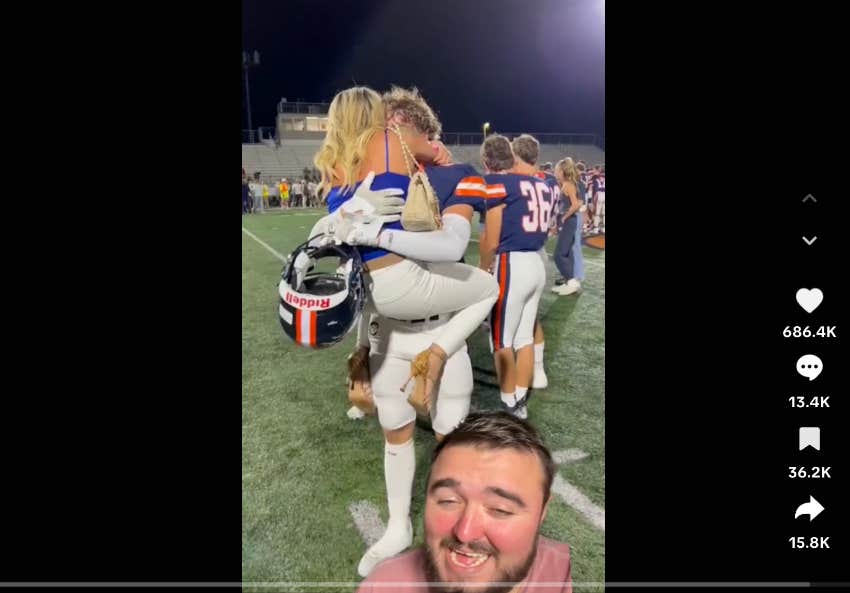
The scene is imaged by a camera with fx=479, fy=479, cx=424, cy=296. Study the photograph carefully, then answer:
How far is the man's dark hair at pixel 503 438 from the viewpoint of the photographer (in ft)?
3.77

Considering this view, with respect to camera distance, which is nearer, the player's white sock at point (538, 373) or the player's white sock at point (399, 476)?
the player's white sock at point (399, 476)

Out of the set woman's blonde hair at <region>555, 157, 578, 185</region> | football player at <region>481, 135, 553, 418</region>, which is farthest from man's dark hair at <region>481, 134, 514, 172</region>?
woman's blonde hair at <region>555, 157, 578, 185</region>

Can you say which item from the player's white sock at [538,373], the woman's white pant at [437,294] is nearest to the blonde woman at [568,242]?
the player's white sock at [538,373]

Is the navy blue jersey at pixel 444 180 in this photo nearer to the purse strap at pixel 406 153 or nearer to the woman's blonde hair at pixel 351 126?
the purse strap at pixel 406 153

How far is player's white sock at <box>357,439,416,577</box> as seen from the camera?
1.62 meters

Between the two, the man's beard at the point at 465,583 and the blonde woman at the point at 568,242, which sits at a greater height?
the blonde woman at the point at 568,242

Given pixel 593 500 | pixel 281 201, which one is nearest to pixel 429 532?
pixel 593 500

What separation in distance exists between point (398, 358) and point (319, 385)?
5.51 feet

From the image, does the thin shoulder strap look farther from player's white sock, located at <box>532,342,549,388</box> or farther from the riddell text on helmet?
player's white sock, located at <box>532,342,549,388</box>

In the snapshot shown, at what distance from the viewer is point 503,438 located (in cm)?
117
